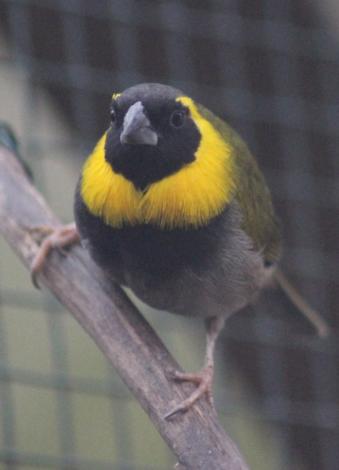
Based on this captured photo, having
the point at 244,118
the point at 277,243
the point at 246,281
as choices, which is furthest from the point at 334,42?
the point at 246,281

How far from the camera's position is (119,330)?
279 cm

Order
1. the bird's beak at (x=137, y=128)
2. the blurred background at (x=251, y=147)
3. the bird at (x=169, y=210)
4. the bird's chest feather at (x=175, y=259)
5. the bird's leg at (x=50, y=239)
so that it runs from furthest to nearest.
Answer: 1. the blurred background at (x=251, y=147)
2. the bird's leg at (x=50, y=239)
3. the bird's chest feather at (x=175, y=259)
4. the bird at (x=169, y=210)
5. the bird's beak at (x=137, y=128)

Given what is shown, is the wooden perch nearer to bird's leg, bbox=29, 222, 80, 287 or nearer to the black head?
bird's leg, bbox=29, 222, 80, 287

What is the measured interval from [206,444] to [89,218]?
59 centimetres

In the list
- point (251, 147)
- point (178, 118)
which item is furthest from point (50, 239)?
point (251, 147)

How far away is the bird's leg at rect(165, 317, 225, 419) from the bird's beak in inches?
20.4

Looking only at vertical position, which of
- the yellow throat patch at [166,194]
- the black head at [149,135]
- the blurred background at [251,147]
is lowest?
the blurred background at [251,147]

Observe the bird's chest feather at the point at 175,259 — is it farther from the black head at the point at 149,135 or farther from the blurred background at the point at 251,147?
the blurred background at the point at 251,147

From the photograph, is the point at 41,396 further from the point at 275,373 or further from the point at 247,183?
the point at 247,183

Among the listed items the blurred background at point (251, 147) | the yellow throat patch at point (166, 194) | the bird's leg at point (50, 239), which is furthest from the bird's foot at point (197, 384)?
the blurred background at point (251, 147)

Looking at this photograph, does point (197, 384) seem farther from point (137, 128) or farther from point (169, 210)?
point (137, 128)

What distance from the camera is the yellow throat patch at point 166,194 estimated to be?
272cm

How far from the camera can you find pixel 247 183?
A: 3.04 metres

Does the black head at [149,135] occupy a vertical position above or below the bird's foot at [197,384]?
above
